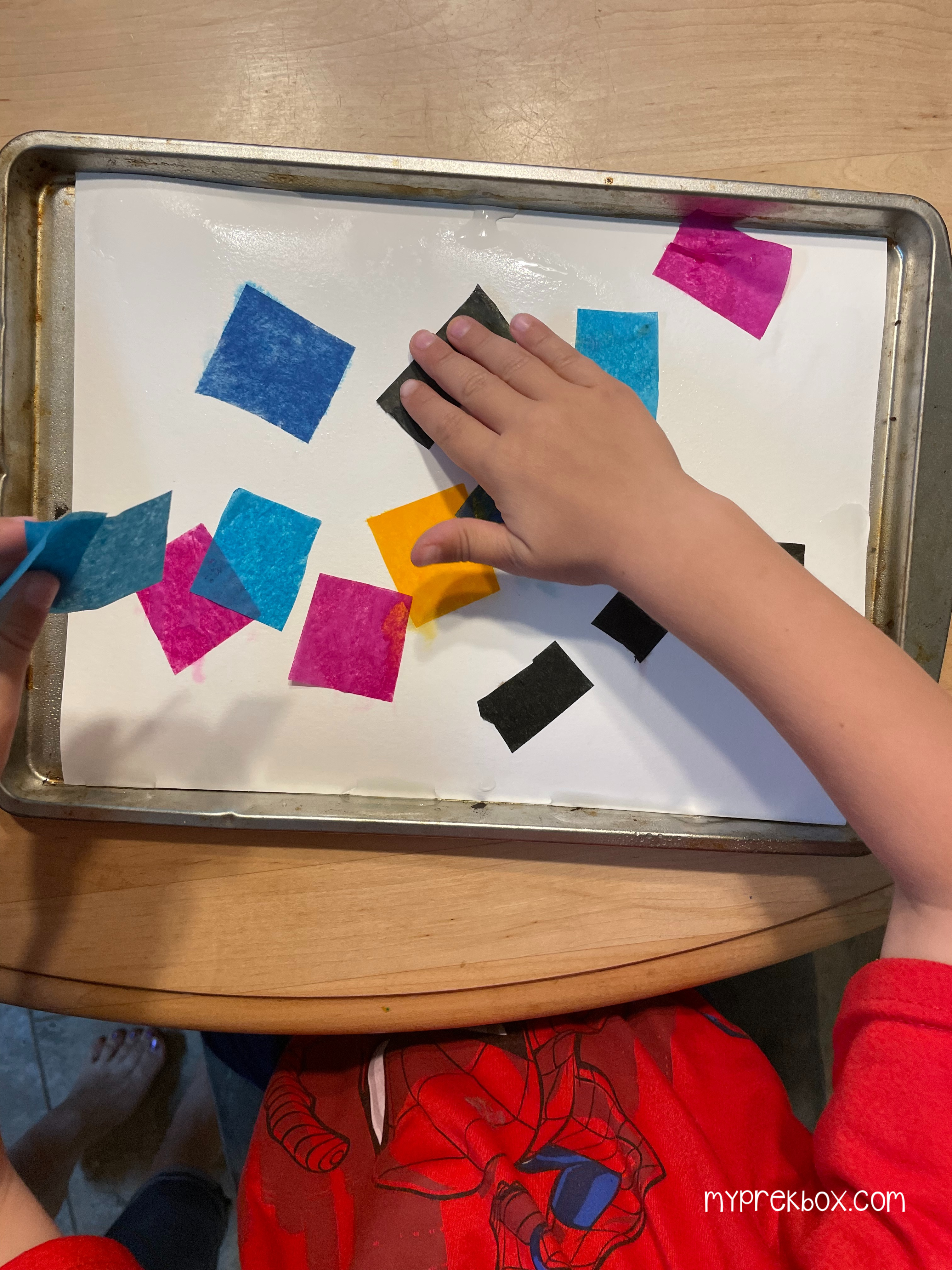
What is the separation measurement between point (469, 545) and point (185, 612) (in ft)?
0.69

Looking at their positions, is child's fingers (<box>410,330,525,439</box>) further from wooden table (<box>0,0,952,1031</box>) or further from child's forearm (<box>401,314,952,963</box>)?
wooden table (<box>0,0,952,1031</box>)

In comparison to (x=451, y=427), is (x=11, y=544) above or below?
below

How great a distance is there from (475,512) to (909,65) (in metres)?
0.48

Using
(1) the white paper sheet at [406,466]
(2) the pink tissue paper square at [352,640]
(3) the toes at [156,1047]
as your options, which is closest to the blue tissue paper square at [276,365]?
(1) the white paper sheet at [406,466]

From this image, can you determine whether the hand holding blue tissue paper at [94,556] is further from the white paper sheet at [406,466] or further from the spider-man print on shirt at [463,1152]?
the spider-man print on shirt at [463,1152]

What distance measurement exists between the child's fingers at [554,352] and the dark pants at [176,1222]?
3.07 ft

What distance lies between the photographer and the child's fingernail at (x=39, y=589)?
417 mm

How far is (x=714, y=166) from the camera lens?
0.56 m

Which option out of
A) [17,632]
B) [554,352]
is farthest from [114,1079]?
[554,352]

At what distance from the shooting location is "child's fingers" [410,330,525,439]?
1.71ft

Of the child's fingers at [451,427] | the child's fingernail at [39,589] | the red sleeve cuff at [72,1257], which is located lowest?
the red sleeve cuff at [72,1257]

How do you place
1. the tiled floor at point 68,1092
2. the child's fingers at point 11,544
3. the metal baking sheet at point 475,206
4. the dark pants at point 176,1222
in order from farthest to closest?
the tiled floor at point 68,1092, the dark pants at point 176,1222, the metal baking sheet at point 475,206, the child's fingers at point 11,544

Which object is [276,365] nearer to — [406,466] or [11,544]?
[406,466]

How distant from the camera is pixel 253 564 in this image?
538 mm
